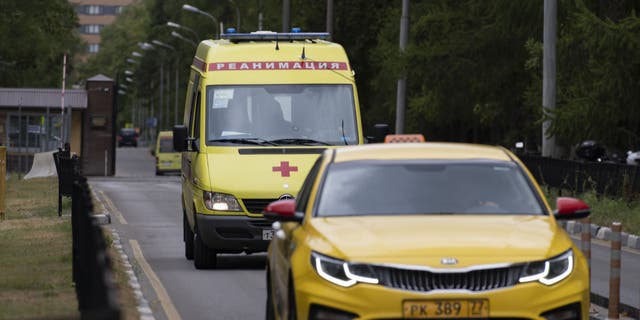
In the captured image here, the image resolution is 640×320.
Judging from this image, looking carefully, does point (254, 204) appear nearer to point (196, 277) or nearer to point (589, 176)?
point (196, 277)

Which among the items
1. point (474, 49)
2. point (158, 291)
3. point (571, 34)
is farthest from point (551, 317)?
point (474, 49)

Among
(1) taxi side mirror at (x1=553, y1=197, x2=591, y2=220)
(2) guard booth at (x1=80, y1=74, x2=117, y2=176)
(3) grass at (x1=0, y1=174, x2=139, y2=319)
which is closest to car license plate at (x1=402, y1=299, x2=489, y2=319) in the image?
(1) taxi side mirror at (x1=553, y1=197, x2=591, y2=220)

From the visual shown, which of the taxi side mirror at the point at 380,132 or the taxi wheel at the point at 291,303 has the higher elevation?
the taxi side mirror at the point at 380,132

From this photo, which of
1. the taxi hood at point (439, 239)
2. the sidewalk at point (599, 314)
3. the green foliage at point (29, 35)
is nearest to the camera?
the taxi hood at point (439, 239)

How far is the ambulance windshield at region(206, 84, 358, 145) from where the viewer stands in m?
19.6

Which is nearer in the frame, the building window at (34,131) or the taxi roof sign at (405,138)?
the taxi roof sign at (405,138)

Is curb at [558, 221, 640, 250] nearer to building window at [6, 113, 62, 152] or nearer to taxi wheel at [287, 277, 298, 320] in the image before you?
taxi wheel at [287, 277, 298, 320]

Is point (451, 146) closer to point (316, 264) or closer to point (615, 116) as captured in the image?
point (316, 264)

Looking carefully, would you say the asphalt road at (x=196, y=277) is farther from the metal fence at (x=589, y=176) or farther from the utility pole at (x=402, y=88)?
the utility pole at (x=402, y=88)

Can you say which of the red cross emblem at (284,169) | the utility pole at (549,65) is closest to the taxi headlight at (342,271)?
the red cross emblem at (284,169)

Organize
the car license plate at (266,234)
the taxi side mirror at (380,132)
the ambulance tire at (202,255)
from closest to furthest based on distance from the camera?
the car license plate at (266,234)
the ambulance tire at (202,255)
the taxi side mirror at (380,132)

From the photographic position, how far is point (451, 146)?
11.0 meters

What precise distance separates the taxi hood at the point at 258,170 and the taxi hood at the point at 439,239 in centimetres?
840

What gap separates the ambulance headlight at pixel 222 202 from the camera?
1864cm
